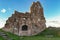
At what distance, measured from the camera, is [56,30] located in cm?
4131

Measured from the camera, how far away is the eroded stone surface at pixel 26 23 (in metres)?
40.3

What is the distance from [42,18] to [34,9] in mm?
2545

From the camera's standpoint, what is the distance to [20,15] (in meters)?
40.8

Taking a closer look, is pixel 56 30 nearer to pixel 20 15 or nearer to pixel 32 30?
pixel 32 30

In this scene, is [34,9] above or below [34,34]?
above

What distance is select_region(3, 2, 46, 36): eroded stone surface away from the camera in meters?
40.3

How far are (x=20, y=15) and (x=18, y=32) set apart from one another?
355cm

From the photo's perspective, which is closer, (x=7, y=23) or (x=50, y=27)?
(x=7, y=23)

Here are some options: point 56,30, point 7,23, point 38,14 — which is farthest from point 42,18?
point 7,23

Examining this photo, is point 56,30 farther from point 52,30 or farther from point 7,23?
point 7,23

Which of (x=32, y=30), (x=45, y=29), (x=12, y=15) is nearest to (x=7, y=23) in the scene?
(x=12, y=15)

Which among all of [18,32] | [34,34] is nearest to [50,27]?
[34,34]

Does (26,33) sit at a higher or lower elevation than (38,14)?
lower

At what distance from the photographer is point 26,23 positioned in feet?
133
